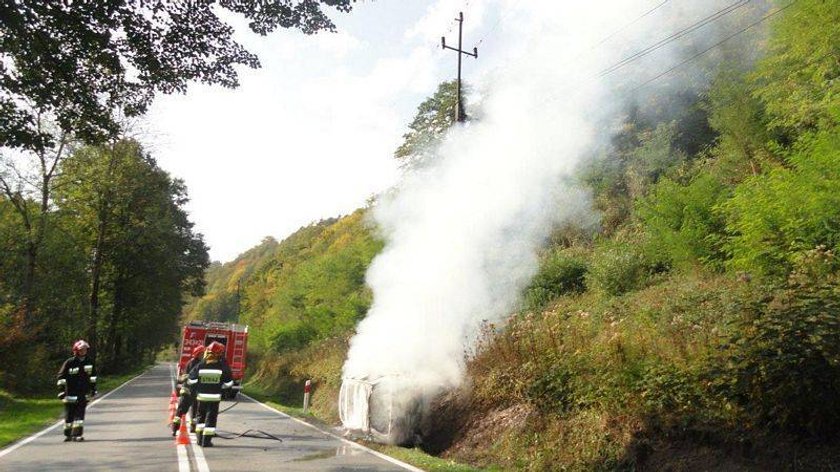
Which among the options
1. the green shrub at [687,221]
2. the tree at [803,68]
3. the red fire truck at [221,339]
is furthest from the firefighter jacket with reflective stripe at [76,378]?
the tree at [803,68]

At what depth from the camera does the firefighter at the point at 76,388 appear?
905cm

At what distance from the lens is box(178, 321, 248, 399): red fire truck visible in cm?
2022

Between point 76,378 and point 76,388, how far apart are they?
0.19 metres

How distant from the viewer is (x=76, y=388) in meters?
9.30

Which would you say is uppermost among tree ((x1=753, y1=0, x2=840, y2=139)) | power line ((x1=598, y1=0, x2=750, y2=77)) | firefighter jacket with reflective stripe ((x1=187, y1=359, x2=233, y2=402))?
power line ((x1=598, y1=0, x2=750, y2=77))

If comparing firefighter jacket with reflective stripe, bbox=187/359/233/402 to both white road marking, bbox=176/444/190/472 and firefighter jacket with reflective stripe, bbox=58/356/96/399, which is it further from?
firefighter jacket with reflective stripe, bbox=58/356/96/399

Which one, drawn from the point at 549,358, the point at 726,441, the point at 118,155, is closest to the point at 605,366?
the point at 549,358

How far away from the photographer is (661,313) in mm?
9047

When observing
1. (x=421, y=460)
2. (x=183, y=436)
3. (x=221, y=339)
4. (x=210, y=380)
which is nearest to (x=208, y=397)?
(x=210, y=380)

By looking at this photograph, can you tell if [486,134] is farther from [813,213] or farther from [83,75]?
[83,75]

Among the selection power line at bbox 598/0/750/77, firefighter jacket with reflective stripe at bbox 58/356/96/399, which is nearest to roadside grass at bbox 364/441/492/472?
firefighter jacket with reflective stripe at bbox 58/356/96/399

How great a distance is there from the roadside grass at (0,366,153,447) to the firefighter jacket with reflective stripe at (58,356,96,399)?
1214 millimetres

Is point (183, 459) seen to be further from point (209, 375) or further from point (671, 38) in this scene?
point (671, 38)

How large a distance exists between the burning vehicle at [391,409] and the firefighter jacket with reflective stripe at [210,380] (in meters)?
2.27
